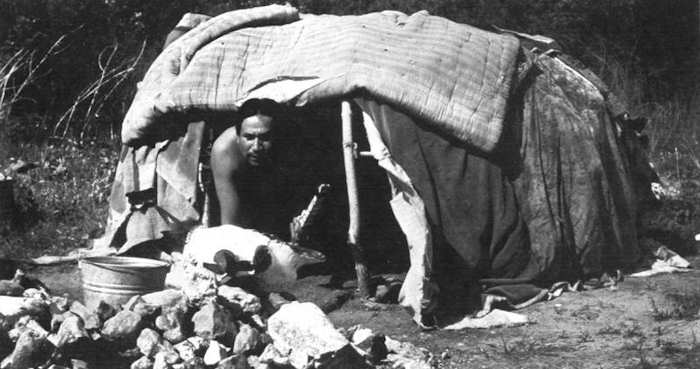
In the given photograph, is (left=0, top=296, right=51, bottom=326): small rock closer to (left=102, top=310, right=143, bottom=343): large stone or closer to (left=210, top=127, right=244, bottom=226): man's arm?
(left=102, top=310, right=143, bottom=343): large stone

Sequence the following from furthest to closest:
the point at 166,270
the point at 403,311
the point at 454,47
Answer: the point at 454,47, the point at 403,311, the point at 166,270

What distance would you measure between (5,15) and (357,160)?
523 cm

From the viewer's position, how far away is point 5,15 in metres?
9.38

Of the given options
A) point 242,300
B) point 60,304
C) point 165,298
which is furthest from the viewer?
point 242,300

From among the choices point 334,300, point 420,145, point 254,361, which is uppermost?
point 420,145

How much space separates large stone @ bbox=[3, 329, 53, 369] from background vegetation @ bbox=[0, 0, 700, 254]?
3.09m

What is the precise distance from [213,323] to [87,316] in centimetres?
53

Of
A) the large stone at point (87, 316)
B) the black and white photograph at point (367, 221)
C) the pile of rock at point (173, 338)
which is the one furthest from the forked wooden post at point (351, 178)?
the large stone at point (87, 316)

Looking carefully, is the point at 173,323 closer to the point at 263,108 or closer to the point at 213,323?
the point at 213,323

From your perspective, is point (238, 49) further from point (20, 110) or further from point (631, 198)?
point (20, 110)

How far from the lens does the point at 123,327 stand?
13.3 ft

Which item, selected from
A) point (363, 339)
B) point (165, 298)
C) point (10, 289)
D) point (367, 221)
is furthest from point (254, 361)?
point (367, 221)

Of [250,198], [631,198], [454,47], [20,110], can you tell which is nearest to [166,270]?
[250,198]

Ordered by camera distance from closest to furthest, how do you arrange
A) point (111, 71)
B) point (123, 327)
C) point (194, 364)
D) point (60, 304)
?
point (194, 364)
point (123, 327)
point (60, 304)
point (111, 71)
